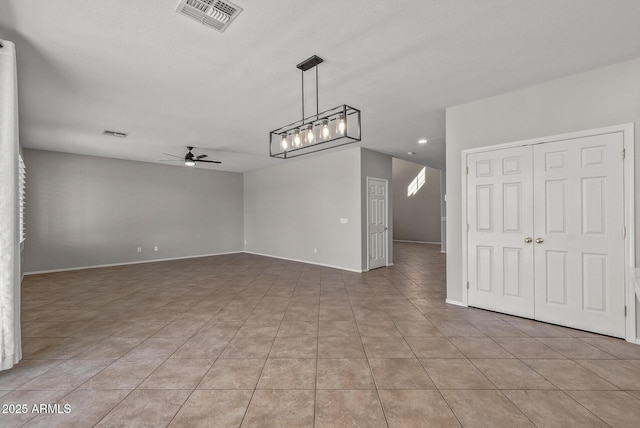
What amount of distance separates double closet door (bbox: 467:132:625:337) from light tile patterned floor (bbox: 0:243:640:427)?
27cm

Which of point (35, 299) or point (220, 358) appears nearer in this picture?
point (220, 358)

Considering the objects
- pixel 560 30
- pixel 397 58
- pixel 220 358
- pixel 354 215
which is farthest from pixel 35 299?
pixel 560 30

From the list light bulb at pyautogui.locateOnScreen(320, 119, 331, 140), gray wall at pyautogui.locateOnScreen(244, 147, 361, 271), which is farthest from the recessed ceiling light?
light bulb at pyautogui.locateOnScreen(320, 119, 331, 140)

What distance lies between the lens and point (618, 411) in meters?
1.79

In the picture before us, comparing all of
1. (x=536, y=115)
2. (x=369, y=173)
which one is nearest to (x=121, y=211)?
(x=369, y=173)

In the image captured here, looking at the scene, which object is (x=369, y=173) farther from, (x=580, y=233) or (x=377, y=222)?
(x=580, y=233)

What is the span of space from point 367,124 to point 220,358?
12.9 ft

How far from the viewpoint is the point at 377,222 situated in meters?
6.57

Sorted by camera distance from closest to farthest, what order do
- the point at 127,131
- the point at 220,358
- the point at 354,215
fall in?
the point at 220,358 < the point at 127,131 < the point at 354,215

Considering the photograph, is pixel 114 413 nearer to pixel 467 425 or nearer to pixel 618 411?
pixel 467 425

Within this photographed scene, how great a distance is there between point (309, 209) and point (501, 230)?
461 cm

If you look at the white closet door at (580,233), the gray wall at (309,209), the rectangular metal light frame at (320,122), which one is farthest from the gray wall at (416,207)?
the white closet door at (580,233)

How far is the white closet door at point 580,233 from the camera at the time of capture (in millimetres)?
2836

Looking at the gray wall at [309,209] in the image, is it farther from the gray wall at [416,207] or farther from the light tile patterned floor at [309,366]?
the gray wall at [416,207]
